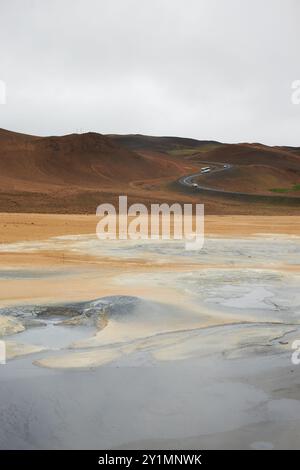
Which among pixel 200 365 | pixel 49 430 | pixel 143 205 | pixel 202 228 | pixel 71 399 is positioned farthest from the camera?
pixel 143 205

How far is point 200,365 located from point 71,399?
5.06 ft

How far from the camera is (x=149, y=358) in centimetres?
645

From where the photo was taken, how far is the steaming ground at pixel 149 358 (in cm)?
475

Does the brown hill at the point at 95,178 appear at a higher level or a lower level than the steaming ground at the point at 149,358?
higher

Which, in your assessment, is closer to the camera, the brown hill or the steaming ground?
the steaming ground

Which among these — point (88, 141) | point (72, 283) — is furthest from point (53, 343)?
point (88, 141)

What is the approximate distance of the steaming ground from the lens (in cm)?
475

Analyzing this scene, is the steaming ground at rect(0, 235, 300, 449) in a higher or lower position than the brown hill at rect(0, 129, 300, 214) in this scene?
lower

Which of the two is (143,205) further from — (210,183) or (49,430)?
(49,430)

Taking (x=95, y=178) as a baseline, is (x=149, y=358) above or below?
below

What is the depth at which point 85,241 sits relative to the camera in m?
17.5

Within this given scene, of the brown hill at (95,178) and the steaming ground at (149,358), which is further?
the brown hill at (95,178)

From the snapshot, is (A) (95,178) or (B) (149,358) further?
(A) (95,178)
